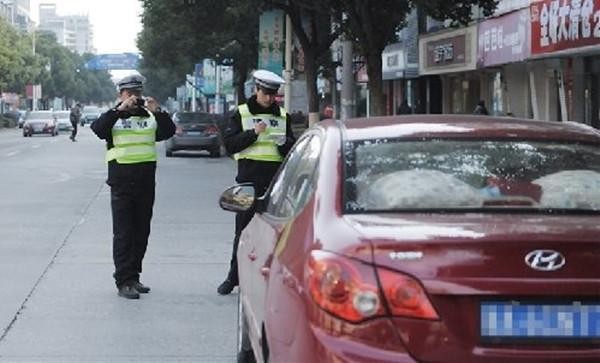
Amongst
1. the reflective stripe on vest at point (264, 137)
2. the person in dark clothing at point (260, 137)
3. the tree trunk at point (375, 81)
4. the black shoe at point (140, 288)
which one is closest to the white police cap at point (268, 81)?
the person in dark clothing at point (260, 137)

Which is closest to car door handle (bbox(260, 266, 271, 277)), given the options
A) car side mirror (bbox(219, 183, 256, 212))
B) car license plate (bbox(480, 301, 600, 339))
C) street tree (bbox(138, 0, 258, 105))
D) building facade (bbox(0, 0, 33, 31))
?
car side mirror (bbox(219, 183, 256, 212))

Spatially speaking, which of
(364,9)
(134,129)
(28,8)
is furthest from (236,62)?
(28,8)

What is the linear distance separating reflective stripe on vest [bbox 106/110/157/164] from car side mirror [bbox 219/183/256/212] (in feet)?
8.59

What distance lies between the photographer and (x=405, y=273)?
11.8 ft

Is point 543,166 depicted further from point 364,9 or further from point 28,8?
point 28,8

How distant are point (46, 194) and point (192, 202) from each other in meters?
2.87

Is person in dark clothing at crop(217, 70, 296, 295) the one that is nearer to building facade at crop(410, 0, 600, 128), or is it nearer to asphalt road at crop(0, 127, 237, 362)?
asphalt road at crop(0, 127, 237, 362)

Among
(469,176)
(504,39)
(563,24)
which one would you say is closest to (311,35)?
(504,39)

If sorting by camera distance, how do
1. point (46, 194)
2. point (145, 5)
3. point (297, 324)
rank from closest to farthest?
1. point (297, 324)
2. point (46, 194)
3. point (145, 5)

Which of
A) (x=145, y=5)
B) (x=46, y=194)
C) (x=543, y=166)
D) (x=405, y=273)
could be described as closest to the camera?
(x=405, y=273)

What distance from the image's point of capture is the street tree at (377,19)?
70.0 feet

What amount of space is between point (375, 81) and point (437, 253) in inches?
727

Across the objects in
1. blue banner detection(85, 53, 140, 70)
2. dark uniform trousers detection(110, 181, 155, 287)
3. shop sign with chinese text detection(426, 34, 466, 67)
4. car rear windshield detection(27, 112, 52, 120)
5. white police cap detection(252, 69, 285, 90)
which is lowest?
dark uniform trousers detection(110, 181, 155, 287)

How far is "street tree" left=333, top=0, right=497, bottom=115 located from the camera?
21344 millimetres
